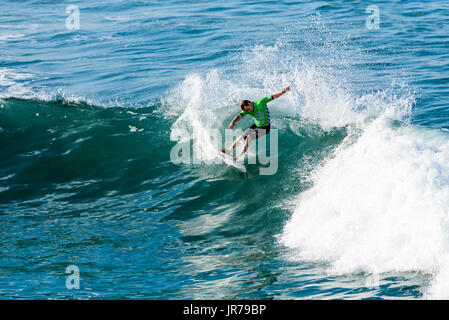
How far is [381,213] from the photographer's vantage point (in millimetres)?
9969

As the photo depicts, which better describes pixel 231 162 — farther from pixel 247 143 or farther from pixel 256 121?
pixel 256 121

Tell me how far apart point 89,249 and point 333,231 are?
459 cm

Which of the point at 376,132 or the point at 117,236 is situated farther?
the point at 376,132

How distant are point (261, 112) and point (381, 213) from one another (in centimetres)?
463

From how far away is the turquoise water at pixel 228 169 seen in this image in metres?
9.05

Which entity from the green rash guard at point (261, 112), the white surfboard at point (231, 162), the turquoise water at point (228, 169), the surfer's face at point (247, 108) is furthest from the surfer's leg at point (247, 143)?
the surfer's face at point (247, 108)

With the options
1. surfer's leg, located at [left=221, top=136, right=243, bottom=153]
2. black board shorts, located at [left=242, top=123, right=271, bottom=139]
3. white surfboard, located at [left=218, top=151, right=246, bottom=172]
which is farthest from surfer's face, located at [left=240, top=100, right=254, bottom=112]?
white surfboard, located at [left=218, top=151, right=246, bottom=172]

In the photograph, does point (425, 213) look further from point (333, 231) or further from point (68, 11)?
point (68, 11)

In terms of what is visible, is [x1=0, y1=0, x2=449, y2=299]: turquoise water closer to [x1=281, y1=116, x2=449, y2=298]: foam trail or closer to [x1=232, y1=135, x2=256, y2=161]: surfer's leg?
[x1=281, y1=116, x2=449, y2=298]: foam trail

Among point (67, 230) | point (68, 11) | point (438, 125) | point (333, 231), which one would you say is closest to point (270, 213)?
point (333, 231)

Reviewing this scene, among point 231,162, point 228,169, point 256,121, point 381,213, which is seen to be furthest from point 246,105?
point 381,213

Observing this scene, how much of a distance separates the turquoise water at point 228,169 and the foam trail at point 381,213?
0.10 feet

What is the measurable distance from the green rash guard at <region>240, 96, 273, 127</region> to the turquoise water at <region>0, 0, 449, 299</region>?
111cm

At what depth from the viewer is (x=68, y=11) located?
3600 cm
